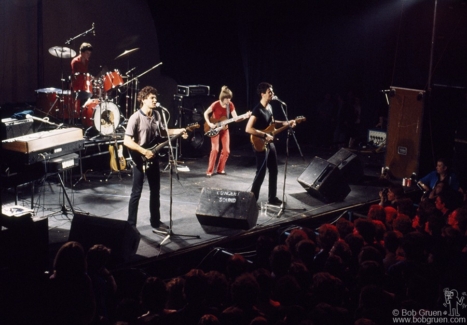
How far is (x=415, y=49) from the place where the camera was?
40.0ft

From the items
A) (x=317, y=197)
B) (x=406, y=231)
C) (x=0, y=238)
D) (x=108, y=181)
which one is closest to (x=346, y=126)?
(x=317, y=197)

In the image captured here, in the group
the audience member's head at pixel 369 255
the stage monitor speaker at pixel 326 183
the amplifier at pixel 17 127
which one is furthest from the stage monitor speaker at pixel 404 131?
the amplifier at pixel 17 127

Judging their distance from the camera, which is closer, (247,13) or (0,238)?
(0,238)

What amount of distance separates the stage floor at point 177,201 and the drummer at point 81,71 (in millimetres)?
1517

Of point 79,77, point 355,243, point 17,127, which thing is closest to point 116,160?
point 17,127

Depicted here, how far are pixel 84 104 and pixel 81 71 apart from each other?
93 cm

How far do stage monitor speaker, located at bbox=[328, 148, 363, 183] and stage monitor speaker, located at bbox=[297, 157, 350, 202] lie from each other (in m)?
0.58

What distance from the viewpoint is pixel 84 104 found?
11.2 m

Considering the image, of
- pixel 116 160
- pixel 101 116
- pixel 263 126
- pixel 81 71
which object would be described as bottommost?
pixel 116 160

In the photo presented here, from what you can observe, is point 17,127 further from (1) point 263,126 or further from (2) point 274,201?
(2) point 274,201

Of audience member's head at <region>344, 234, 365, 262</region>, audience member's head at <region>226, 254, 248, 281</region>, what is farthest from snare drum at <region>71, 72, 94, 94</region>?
audience member's head at <region>344, 234, 365, 262</region>

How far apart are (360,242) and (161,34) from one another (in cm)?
1032

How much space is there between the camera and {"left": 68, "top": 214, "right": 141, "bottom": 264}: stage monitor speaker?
6.20m

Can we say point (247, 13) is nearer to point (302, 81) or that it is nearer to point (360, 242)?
point (302, 81)
